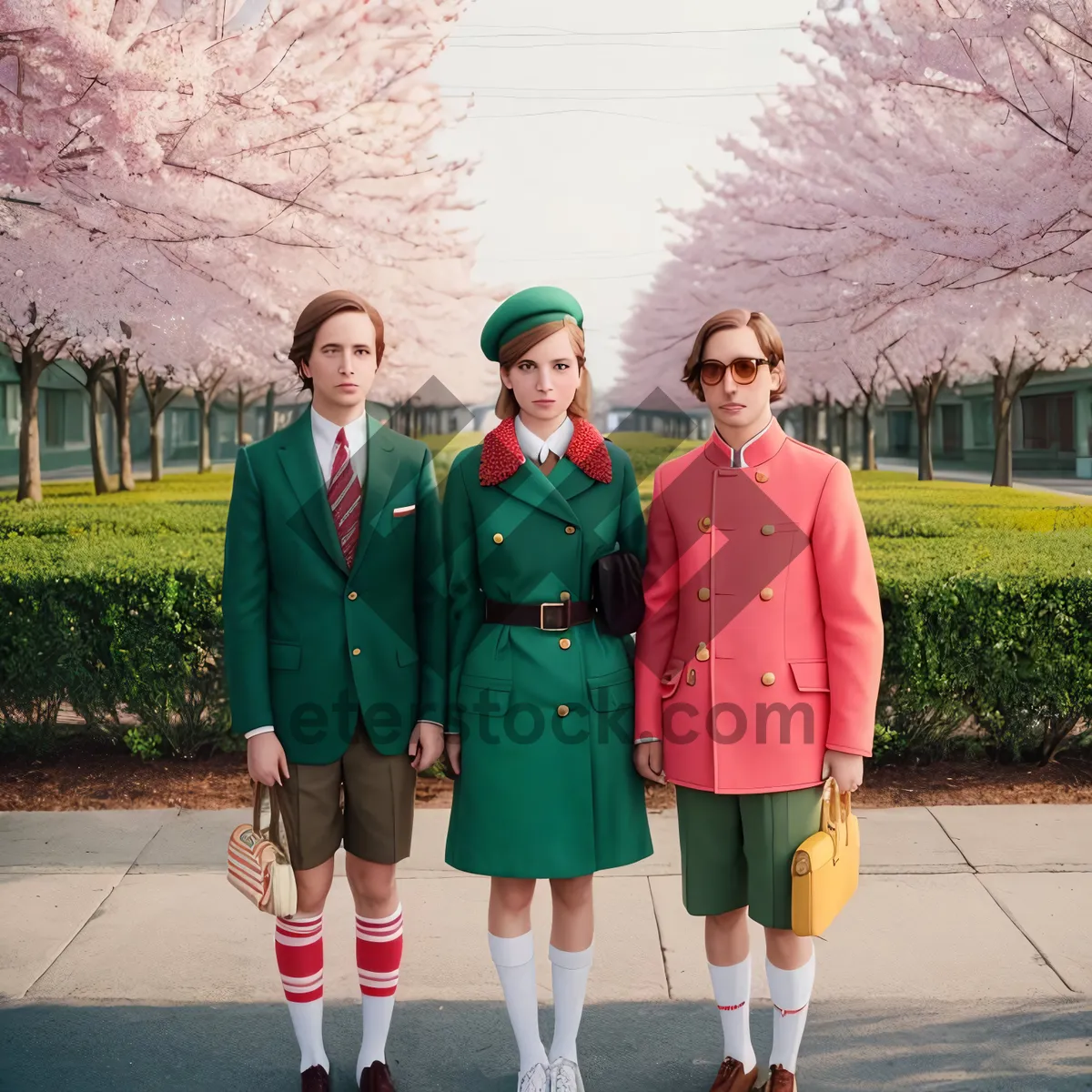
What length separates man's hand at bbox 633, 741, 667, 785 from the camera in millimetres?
2744

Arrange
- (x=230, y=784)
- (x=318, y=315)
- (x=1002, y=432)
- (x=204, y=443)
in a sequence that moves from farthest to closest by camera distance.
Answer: (x=204, y=443) < (x=1002, y=432) < (x=230, y=784) < (x=318, y=315)

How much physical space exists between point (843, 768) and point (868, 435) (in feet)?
25.9

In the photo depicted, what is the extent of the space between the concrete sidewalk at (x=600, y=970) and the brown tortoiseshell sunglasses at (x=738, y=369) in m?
1.82

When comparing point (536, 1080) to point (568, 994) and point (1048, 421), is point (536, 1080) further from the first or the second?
point (1048, 421)

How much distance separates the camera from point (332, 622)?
9.04 ft

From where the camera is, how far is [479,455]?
9.09ft

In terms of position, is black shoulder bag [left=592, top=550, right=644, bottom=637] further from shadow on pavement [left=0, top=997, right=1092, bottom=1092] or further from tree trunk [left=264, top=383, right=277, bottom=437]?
tree trunk [left=264, top=383, right=277, bottom=437]

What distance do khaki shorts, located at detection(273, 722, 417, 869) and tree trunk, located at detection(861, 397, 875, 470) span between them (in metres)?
7.54

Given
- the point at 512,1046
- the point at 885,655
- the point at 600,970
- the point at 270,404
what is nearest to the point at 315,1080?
the point at 512,1046

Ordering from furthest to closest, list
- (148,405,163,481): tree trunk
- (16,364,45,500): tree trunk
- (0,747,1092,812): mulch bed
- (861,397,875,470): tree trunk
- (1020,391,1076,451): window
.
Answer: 1. (861,397,875,470): tree trunk
2. (148,405,163,481): tree trunk
3. (16,364,45,500): tree trunk
4. (1020,391,1076,451): window
5. (0,747,1092,812): mulch bed

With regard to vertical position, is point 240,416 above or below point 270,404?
below

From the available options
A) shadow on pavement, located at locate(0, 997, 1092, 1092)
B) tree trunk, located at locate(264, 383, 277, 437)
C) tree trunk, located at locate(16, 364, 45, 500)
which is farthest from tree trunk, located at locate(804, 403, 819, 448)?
shadow on pavement, located at locate(0, 997, 1092, 1092)

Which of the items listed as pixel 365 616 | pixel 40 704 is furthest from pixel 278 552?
pixel 40 704

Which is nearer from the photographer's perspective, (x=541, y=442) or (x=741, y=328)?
(x=741, y=328)
